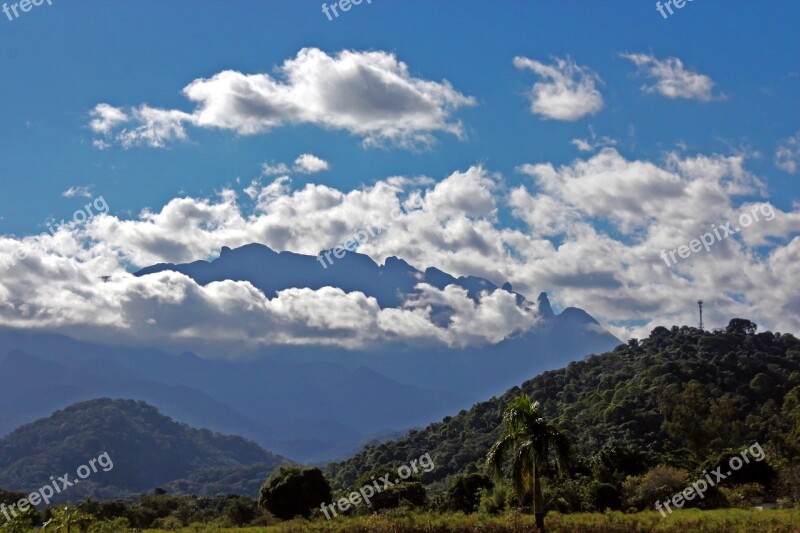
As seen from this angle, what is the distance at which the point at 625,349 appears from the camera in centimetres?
18525

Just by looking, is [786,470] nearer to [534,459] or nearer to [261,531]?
[534,459]

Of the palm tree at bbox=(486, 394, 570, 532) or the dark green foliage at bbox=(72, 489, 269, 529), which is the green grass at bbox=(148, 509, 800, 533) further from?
the dark green foliage at bbox=(72, 489, 269, 529)

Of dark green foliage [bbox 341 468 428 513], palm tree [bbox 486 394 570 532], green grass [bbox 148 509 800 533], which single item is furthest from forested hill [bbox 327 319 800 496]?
palm tree [bbox 486 394 570 532]

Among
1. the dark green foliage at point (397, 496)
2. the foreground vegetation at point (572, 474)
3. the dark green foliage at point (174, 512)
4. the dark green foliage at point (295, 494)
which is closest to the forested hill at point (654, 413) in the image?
the foreground vegetation at point (572, 474)

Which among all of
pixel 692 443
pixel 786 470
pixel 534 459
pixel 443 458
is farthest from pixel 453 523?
pixel 443 458

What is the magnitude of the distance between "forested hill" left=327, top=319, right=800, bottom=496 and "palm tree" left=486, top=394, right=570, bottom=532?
1950 centimetres

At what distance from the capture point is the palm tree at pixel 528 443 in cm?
3359

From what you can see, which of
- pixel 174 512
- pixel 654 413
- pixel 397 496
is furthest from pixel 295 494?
pixel 654 413

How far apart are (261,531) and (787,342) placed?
6351 inches

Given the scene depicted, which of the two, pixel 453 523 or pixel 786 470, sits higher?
pixel 453 523

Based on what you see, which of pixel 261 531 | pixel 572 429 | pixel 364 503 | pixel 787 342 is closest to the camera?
pixel 261 531

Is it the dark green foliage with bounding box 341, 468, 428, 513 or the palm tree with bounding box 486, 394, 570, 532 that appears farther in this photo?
the dark green foliage with bounding box 341, 468, 428, 513

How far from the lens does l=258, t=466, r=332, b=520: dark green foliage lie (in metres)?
59.1

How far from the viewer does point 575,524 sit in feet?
125
